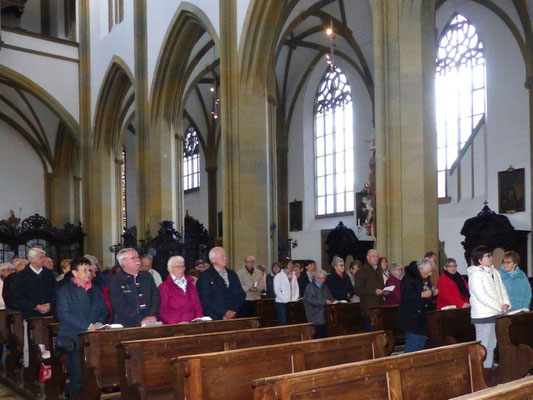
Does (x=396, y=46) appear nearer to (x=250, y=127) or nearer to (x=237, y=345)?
(x=250, y=127)

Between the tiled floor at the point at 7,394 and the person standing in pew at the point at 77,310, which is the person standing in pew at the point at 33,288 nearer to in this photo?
the tiled floor at the point at 7,394

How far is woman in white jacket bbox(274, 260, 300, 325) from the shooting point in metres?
9.62

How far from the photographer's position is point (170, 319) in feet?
22.5

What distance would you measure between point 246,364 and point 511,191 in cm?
1263

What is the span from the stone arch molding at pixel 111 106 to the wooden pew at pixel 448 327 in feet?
44.9

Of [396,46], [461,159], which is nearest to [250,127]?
[396,46]

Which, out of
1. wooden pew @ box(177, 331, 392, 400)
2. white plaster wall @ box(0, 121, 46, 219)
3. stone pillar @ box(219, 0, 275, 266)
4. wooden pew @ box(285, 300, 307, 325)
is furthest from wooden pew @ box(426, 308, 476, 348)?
white plaster wall @ box(0, 121, 46, 219)

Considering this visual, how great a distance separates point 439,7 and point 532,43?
10.4 feet

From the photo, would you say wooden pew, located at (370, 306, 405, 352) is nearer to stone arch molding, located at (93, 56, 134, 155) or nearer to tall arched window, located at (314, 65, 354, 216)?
stone arch molding, located at (93, 56, 134, 155)

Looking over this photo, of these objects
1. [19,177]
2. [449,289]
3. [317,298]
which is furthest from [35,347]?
[19,177]

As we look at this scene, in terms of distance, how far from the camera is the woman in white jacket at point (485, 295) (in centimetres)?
658

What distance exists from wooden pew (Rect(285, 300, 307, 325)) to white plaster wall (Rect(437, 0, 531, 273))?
25.2 ft

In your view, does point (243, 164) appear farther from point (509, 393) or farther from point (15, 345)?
point (509, 393)

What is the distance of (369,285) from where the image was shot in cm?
886
